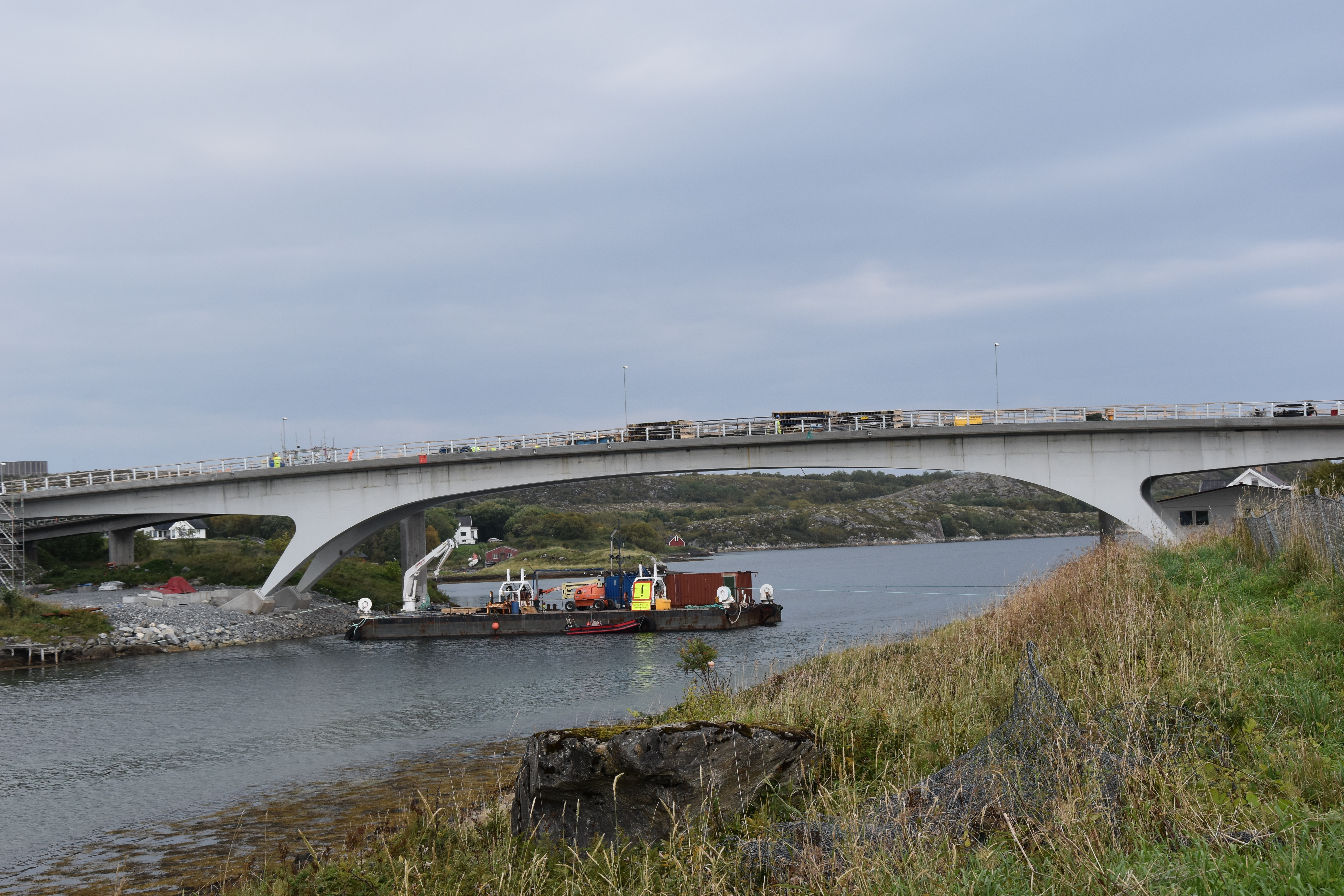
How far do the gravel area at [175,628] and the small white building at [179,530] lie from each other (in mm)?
60206

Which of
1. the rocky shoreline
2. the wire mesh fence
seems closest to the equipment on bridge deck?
the rocky shoreline

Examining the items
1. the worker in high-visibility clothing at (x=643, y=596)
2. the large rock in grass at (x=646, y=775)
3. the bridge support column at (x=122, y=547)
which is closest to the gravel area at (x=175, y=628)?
the bridge support column at (x=122, y=547)

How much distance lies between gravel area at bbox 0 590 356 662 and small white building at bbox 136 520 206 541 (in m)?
60.2

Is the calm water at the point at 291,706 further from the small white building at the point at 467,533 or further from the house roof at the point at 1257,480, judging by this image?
the small white building at the point at 467,533

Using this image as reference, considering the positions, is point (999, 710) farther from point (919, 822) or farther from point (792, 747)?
point (919, 822)

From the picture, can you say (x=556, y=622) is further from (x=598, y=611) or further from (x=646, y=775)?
(x=646, y=775)

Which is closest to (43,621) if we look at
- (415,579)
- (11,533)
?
(11,533)

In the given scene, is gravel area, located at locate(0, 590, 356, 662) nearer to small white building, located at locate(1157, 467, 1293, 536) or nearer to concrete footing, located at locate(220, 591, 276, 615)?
concrete footing, located at locate(220, 591, 276, 615)

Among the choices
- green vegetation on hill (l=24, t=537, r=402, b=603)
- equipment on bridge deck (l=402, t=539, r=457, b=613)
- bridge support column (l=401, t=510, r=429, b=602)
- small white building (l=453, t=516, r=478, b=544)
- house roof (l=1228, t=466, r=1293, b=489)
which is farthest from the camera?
small white building (l=453, t=516, r=478, b=544)

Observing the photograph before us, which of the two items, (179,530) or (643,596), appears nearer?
(643,596)

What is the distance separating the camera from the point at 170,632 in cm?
4875

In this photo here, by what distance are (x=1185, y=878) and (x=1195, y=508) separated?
48952mm

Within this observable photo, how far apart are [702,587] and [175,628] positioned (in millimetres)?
27357

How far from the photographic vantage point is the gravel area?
44750 mm
